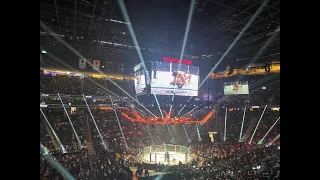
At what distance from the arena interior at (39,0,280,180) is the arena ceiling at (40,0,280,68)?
0.16 feet

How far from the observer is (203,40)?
11875 millimetres

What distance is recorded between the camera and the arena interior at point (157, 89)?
855cm

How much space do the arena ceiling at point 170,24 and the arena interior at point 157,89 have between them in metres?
0.05

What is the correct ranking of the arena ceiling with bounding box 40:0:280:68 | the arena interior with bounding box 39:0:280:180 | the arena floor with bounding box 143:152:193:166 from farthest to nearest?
the arena floor with bounding box 143:152:193:166
the arena interior with bounding box 39:0:280:180
the arena ceiling with bounding box 40:0:280:68

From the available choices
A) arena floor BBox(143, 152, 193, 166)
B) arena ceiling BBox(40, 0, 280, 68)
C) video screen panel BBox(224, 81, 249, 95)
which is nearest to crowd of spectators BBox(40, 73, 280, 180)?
arena floor BBox(143, 152, 193, 166)

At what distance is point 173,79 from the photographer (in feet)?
42.7

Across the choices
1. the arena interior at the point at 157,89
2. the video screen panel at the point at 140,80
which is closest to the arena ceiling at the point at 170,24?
the arena interior at the point at 157,89

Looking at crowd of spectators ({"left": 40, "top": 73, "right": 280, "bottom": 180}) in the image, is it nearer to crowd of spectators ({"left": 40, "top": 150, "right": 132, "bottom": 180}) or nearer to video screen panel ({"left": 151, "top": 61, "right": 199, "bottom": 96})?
crowd of spectators ({"left": 40, "top": 150, "right": 132, "bottom": 180})

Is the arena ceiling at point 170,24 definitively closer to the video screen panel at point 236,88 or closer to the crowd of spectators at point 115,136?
A: the crowd of spectators at point 115,136

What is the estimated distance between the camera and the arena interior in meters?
8.55

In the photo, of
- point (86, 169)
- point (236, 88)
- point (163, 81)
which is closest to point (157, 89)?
point (163, 81)
